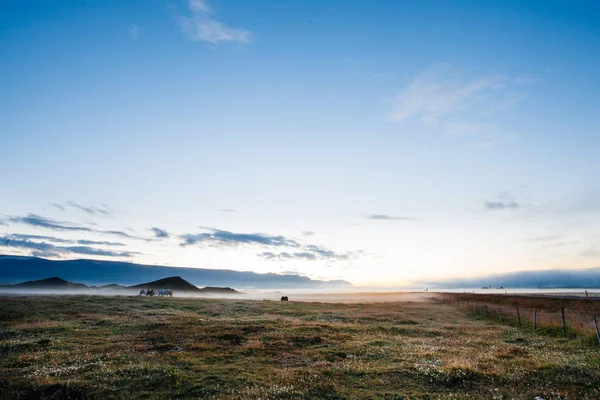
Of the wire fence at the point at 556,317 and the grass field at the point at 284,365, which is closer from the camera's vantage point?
the grass field at the point at 284,365

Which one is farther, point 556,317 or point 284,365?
point 556,317

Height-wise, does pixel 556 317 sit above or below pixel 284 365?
below

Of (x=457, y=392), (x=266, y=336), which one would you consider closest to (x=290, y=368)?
(x=457, y=392)

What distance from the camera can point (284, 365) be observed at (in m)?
20.5

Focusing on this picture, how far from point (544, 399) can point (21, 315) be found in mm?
56249

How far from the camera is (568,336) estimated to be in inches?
1181

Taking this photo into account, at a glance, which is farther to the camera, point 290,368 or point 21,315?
point 21,315

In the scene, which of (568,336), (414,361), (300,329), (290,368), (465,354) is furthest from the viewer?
(300,329)

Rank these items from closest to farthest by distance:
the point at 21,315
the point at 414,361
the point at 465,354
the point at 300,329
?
the point at 414,361 → the point at 465,354 → the point at 300,329 → the point at 21,315

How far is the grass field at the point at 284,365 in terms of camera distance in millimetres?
15391

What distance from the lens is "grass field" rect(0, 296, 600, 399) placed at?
50.5 feet

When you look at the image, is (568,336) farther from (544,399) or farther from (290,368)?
(290,368)

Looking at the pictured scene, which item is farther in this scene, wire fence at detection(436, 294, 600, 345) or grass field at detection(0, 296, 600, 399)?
wire fence at detection(436, 294, 600, 345)

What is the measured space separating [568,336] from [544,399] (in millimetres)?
21278
